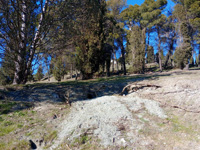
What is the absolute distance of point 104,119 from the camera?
4.07 meters

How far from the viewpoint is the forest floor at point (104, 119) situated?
10.2 feet

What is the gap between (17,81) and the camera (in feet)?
24.4

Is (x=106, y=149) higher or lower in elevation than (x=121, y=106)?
lower

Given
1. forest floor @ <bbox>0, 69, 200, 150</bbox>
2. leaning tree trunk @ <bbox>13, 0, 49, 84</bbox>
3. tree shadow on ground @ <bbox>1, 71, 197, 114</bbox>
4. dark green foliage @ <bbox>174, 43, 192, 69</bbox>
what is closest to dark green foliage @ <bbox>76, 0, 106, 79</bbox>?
tree shadow on ground @ <bbox>1, 71, 197, 114</bbox>

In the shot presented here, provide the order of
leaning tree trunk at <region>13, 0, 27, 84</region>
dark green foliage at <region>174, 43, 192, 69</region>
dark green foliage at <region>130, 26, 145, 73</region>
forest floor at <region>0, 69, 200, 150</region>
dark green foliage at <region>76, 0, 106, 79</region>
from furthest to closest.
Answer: dark green foliage at <region>174, 43, 192, 69</region> → dark green foliage at <region>130, 26, 145, 73</region> → dark green foliage at <region>76, 0, 106, 79</region> → leaning tree trunk at <region>13, 0, 27, 84</region> → forest floor at <region>0, 69, 200, 150</region>

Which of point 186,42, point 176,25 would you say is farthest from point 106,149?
point 176,25

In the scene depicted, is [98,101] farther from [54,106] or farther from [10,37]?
[10,37]

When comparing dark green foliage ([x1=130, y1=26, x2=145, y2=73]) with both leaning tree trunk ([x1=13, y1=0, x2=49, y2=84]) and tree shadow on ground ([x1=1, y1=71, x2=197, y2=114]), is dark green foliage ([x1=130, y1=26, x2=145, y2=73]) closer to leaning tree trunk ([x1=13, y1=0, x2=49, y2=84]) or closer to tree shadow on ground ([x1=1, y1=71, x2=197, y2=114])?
tree shadow on ground ([x1=1, y1=71, x2=197, y2=114])

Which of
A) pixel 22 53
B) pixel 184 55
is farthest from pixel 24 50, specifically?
pixel 184 55

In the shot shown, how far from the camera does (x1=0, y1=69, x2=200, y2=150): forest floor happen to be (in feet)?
10.2

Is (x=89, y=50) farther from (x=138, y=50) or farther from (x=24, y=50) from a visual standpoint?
(x=138, y=50)

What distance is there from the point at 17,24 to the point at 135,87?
663cm

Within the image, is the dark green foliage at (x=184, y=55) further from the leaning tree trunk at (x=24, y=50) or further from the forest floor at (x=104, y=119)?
the leaning tree trunk at (x=24, y=50)

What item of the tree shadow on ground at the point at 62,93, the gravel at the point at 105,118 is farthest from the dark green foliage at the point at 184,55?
the gravel at the point at 105,118
